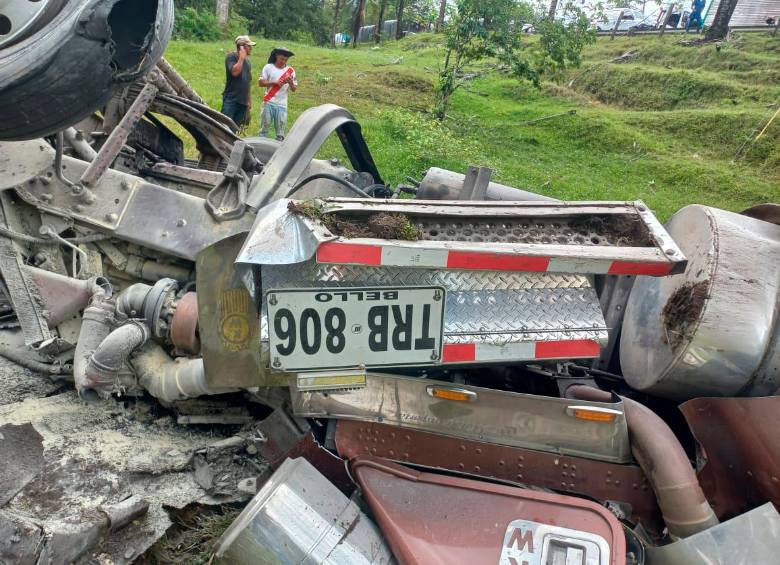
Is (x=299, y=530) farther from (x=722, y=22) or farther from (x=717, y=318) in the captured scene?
(x=722, y=22)

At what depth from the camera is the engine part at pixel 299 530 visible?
1.93 meters

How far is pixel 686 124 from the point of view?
41.0 feet

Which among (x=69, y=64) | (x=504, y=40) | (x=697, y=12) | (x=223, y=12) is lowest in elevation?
(x=223, y=12)

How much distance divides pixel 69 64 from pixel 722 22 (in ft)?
71.3

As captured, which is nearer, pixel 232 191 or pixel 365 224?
pixel 365 224

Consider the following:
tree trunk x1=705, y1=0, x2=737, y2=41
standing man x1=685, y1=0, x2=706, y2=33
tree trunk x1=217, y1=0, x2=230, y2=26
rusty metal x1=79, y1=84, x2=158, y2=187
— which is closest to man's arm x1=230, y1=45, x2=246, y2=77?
rusty metal x1=79, y1=84, x2=158, y2=187

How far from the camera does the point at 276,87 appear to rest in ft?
29.5

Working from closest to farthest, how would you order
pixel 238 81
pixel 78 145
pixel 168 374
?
pixel 168 374, pixel 78 145, pixel 238 81

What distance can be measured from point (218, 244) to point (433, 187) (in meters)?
1.52

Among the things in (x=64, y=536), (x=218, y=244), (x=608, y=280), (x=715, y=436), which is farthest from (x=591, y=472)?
(x=64, y=536)

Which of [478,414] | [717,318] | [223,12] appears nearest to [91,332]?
[478,414]

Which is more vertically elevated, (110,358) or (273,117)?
(110,358)

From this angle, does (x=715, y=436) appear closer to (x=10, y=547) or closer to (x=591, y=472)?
(x=591, y=472)

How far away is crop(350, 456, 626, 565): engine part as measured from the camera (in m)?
1.96
